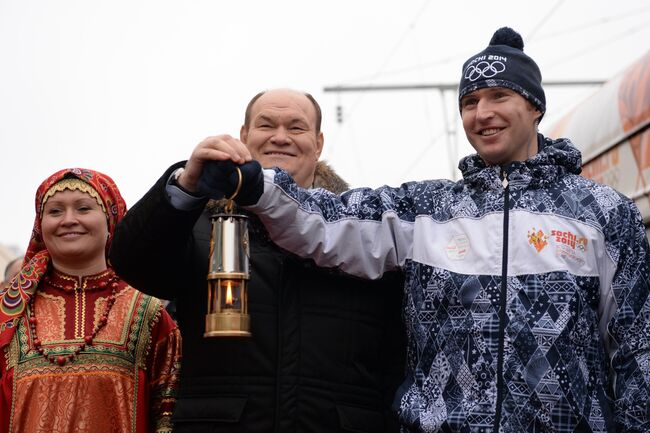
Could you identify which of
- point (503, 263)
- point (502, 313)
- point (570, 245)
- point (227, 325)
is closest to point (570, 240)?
point (570, 245)

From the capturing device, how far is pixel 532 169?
353 cm

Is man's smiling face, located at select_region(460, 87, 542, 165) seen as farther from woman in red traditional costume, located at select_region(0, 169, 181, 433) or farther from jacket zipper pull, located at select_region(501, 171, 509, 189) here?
woman in red traditional costume, located at select_region(0, 169, 181, 433)

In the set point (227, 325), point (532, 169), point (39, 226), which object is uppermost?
point (39, 226)

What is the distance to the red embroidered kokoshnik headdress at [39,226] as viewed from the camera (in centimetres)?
440

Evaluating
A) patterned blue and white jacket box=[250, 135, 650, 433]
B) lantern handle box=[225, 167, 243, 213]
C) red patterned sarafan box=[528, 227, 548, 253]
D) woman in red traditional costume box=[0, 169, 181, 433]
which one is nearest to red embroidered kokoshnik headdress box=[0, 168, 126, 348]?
woman in red traditional costume box=[0, 169, 181, 433]

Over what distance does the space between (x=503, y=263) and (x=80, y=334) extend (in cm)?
192

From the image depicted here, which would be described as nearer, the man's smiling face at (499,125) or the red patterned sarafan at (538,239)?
the red patterned sarafan at (538,239)

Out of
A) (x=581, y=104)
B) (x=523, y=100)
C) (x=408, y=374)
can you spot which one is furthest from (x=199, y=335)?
(x=581, y=104)

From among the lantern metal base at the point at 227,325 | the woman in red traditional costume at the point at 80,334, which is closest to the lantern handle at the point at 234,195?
the lantern metal base at the point at 227,325

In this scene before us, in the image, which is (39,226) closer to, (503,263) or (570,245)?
(503,263)

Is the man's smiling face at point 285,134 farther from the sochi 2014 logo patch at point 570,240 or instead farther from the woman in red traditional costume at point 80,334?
the sochi 2014 logo patch at point 570,240

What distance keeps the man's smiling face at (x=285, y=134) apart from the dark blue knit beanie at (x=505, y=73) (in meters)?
0.70

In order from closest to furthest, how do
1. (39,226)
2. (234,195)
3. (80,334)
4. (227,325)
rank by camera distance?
1. (227,325)
2. (234,195)
3. (80,334)
4. (39,226)

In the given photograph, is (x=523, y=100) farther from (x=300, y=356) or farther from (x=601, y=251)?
(x=300, y=356)
